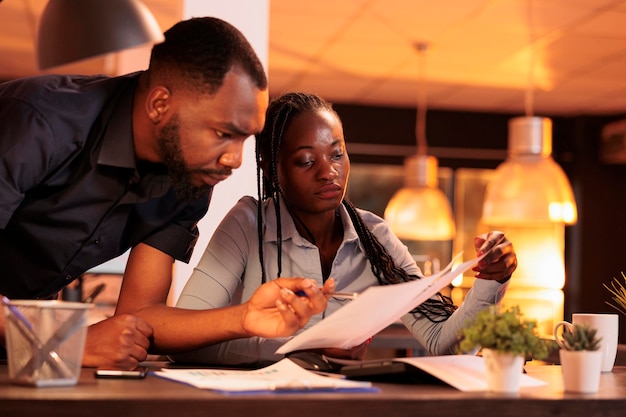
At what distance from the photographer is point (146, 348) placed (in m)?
1.68

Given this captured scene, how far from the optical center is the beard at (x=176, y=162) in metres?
1.77

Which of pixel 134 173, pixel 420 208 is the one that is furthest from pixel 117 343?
pixel 420 208

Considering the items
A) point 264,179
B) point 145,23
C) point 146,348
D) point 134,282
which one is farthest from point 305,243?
point 145,23

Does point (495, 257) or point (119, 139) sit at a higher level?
point (119, 139)

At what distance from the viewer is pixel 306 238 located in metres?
2.18

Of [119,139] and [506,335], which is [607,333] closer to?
[506,335]

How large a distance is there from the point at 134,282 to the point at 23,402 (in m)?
0.88

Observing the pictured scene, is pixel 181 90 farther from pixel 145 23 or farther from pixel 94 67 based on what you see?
pixel 94 67

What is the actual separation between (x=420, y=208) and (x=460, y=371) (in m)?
4.70

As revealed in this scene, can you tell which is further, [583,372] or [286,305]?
[286,305]

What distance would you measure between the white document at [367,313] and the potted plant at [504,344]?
13 cm

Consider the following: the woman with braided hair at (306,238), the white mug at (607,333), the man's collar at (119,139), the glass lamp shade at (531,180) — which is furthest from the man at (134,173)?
the glass lamp shade at (531,180)

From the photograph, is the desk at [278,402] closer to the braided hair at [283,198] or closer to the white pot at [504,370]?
the white pot at [504,370]

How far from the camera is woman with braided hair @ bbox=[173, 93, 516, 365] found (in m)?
2.07
